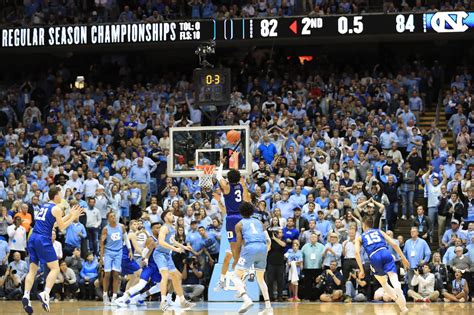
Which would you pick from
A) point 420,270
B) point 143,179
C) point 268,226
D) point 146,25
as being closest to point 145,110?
point 146,25

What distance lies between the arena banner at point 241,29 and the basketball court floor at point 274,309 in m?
12.2

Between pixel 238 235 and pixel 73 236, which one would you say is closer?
pixel 238 235

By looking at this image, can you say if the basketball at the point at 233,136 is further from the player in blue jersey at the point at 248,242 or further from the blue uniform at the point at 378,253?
the player in blue jersey at the point at 248,242

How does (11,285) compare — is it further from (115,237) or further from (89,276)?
(115,237)

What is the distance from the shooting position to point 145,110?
112 feet

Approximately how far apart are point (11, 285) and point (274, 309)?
8.41 metres

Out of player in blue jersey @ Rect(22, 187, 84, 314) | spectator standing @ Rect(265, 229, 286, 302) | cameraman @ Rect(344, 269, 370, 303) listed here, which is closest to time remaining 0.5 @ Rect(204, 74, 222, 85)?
spectator standing @ Rect(265, 229, 286, 302)

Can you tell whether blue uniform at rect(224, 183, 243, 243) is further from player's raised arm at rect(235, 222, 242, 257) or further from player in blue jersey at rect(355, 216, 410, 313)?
player in blue jersey at rect(355, 216, 410, 313)

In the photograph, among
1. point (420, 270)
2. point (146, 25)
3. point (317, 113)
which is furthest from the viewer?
point (146, 25)

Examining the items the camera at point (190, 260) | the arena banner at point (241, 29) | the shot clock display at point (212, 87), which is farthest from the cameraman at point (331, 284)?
the arena banner at point (241, 29)

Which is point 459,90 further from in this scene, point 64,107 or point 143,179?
point 64,107

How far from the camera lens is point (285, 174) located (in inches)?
1090

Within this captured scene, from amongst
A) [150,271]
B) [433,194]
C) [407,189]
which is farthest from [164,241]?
[407,189]

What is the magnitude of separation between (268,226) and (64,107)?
12.5 m
